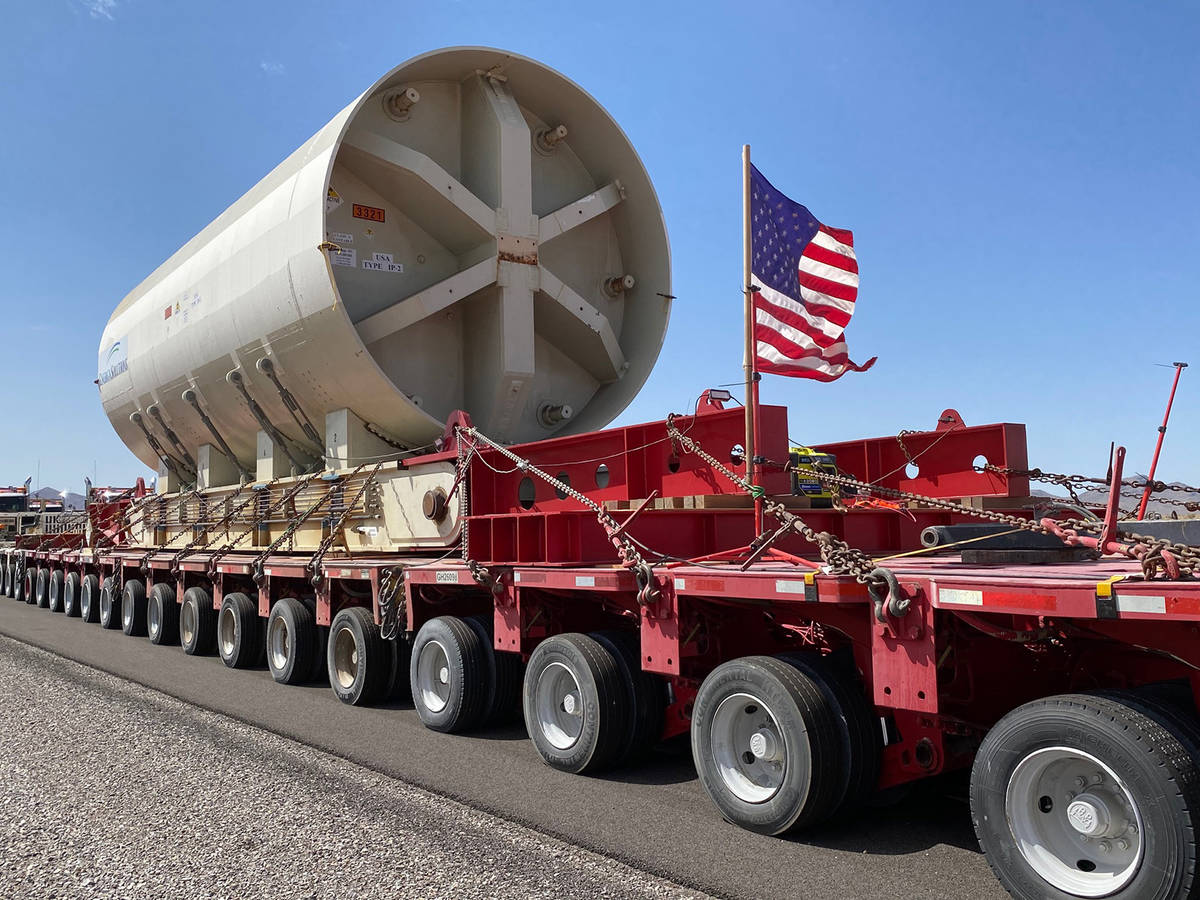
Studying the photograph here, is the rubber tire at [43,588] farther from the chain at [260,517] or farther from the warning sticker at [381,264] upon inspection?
the warning sticker at [381,264]

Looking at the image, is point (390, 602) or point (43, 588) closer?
point (390, 602)

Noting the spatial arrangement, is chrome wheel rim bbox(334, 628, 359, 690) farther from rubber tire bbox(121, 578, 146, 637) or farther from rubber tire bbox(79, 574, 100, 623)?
rubber tire bbox(79, 574, 100, 623)

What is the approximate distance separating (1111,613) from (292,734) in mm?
5724

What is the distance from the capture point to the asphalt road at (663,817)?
4.12 metres

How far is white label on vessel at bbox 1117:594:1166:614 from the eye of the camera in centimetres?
332

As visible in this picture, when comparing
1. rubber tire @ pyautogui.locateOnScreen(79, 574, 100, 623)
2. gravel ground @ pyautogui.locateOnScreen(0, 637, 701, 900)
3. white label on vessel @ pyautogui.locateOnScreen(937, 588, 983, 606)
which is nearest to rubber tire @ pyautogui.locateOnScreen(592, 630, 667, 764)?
gravel ground @ pyautogui.locateOnScreen(0, 637, 701, 900)

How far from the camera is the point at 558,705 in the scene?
6.29 meters

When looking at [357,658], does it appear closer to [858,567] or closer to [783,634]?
[783,634]

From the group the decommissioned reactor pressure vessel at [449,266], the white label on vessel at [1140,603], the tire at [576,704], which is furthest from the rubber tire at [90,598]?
the white label on vessel at [1140,603]

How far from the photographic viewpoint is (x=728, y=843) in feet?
15.1

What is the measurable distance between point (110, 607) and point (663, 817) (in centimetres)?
1359

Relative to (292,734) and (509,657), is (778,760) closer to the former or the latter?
(509,657)

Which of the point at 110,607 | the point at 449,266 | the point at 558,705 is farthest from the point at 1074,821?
the point at 110,607

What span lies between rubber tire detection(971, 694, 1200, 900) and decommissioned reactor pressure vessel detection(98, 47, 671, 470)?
657 centimetres
